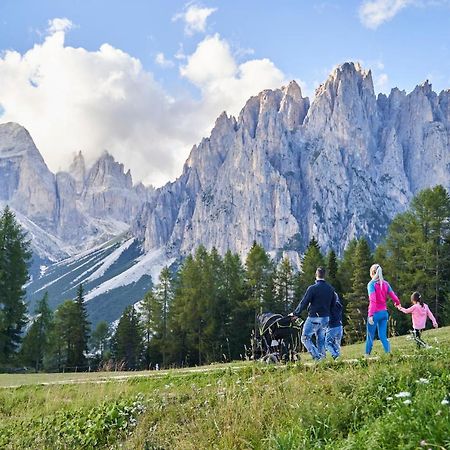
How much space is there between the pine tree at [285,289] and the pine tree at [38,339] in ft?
78.1

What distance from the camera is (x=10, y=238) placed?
129 feet

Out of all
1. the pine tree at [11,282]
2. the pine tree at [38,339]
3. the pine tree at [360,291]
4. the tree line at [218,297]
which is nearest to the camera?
the pine tree at [11,282]

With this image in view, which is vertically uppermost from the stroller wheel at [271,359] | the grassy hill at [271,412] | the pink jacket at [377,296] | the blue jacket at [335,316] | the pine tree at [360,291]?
the pine tree at [360,291]

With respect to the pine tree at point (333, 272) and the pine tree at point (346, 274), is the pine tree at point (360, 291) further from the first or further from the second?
the pine tree at point (346, 274)

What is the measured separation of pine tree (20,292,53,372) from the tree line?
0.33 ft

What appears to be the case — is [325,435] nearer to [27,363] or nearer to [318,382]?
[318,382]

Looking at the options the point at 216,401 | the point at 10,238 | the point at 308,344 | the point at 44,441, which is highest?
the point at 10,238

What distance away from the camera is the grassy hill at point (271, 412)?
17.9ft

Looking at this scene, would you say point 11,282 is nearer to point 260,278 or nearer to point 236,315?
point 236,315

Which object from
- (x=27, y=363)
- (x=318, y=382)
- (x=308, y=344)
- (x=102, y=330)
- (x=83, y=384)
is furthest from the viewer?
(x=102, y=330)

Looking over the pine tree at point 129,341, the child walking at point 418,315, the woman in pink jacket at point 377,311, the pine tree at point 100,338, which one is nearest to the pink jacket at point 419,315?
the child walking at point 418,315

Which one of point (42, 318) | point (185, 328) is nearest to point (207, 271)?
point (185, 328)

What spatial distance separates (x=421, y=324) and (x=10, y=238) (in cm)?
3440

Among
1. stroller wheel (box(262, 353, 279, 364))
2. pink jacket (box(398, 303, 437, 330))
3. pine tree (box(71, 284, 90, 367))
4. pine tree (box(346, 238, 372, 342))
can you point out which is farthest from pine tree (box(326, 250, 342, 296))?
stroller wheel (box(262, 353, 279, 364))
